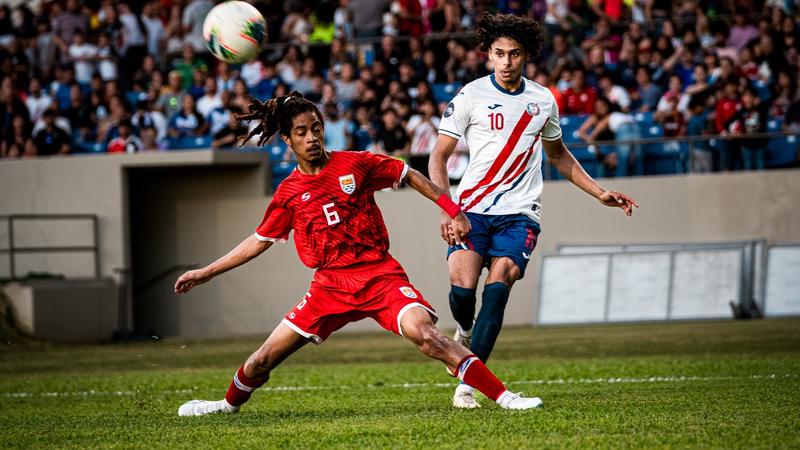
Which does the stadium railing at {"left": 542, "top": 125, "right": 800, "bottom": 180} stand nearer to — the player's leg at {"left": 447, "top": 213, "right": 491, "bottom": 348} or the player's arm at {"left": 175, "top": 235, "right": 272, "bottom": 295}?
the player's leg at {"left": 447, "top": 213, "right": 491, "bottom": 348}

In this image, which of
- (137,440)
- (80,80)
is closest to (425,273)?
(80,80)

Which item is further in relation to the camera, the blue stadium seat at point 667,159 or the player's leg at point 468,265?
the blue stadium seat at point 667,159

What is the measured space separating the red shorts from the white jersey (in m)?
1.16

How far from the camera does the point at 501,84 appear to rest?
8078mm

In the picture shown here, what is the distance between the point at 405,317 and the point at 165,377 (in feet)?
18.9

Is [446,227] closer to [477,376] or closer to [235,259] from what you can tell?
[477,376]

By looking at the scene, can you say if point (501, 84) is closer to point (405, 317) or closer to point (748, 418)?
point (405, 317)

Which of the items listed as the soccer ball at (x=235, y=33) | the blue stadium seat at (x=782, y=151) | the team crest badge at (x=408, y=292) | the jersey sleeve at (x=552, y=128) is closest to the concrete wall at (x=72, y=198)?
the blue stadium seat at (x=782, y=151)

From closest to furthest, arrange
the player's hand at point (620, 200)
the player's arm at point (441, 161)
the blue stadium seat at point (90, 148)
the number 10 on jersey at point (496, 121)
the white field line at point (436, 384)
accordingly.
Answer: the player's hand at point (620, 200), the player's arm at point (441, 161), the number 10 on jersey at point (496, 121), the white field line at point (436, 384), the blue stadium seat at point (90, 148)

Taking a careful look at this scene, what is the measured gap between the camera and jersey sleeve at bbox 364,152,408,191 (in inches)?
281

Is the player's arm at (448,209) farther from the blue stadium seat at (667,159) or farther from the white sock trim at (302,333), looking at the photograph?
the blue stadium seat at (667,159)

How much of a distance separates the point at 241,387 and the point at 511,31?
2.82 metres

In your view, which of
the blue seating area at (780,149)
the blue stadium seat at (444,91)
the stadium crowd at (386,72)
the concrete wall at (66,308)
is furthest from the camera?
the blue stadium seat at (444,91)

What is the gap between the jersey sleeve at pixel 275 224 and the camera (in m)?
7.14
